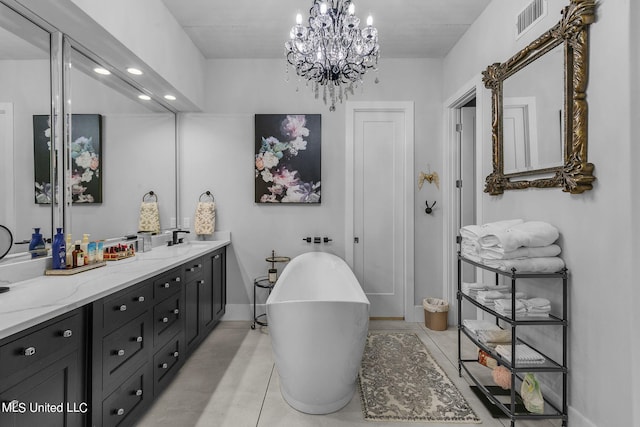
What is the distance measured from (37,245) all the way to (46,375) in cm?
94

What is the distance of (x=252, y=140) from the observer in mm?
3734

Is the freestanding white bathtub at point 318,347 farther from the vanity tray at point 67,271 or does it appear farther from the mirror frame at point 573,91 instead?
the mirror frame at point 573,91

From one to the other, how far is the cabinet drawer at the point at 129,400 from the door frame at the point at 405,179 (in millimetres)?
2239

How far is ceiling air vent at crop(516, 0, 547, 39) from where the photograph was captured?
2.06 meters

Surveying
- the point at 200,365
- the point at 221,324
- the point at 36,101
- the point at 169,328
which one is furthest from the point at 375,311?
the point at 36,101

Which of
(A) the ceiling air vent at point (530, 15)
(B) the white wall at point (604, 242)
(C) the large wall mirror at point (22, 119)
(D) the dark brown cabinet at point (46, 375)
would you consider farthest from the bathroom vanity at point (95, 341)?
(A) the ceiling air vent at point (530, 15)

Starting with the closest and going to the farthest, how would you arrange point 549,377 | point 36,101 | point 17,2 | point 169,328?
point 17,2, point 36,101, point 549,377, point 169,328

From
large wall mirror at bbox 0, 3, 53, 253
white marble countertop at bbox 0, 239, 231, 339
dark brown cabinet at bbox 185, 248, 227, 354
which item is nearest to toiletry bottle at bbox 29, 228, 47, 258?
large wall mirror at bbox 0, 3, 53, 253

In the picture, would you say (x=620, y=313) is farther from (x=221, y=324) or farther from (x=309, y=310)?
(x=221, y=324)

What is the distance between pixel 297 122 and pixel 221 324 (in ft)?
7.65

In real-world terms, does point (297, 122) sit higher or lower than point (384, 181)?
higher

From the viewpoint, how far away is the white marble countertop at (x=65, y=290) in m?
1.19

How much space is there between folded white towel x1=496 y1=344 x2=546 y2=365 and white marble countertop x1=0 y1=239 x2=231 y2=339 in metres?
2.12

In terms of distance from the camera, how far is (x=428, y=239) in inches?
148
